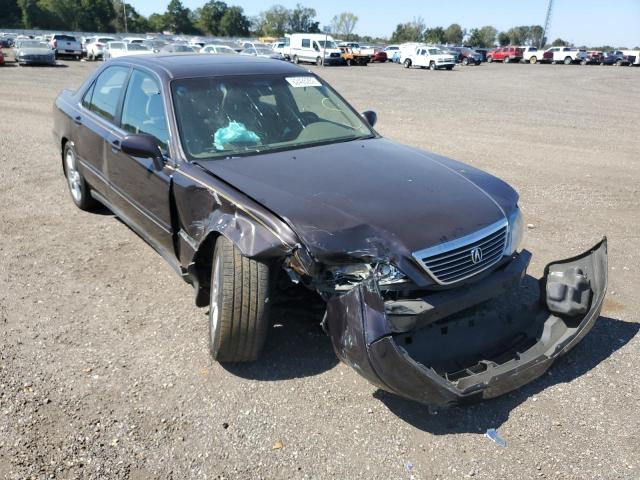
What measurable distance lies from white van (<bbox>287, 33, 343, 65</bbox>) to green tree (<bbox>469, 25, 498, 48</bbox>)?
270 ft

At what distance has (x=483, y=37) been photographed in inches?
4530

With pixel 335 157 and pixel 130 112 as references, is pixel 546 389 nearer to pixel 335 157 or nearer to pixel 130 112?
pixel 335 157

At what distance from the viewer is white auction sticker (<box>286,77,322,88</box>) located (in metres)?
4.55

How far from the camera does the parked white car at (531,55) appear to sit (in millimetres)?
51500

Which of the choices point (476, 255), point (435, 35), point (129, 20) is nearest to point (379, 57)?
point (476, 255)

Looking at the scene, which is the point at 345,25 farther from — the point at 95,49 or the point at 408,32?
the point at 95,49

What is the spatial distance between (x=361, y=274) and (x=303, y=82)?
2.37 metres

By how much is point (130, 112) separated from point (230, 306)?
224cm

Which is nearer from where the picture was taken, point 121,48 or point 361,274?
point 361,274

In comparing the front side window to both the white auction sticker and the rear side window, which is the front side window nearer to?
the rear side window

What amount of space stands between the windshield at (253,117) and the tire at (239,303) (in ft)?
3.06

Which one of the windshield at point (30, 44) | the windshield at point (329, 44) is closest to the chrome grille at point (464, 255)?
the windshield at point (30, 44)

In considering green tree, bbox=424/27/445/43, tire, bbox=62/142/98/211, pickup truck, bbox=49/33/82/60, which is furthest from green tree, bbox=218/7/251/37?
tire, bbox=62/142/98/211

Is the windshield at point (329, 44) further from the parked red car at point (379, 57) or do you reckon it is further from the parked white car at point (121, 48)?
the parked white car at point (121, 48)
